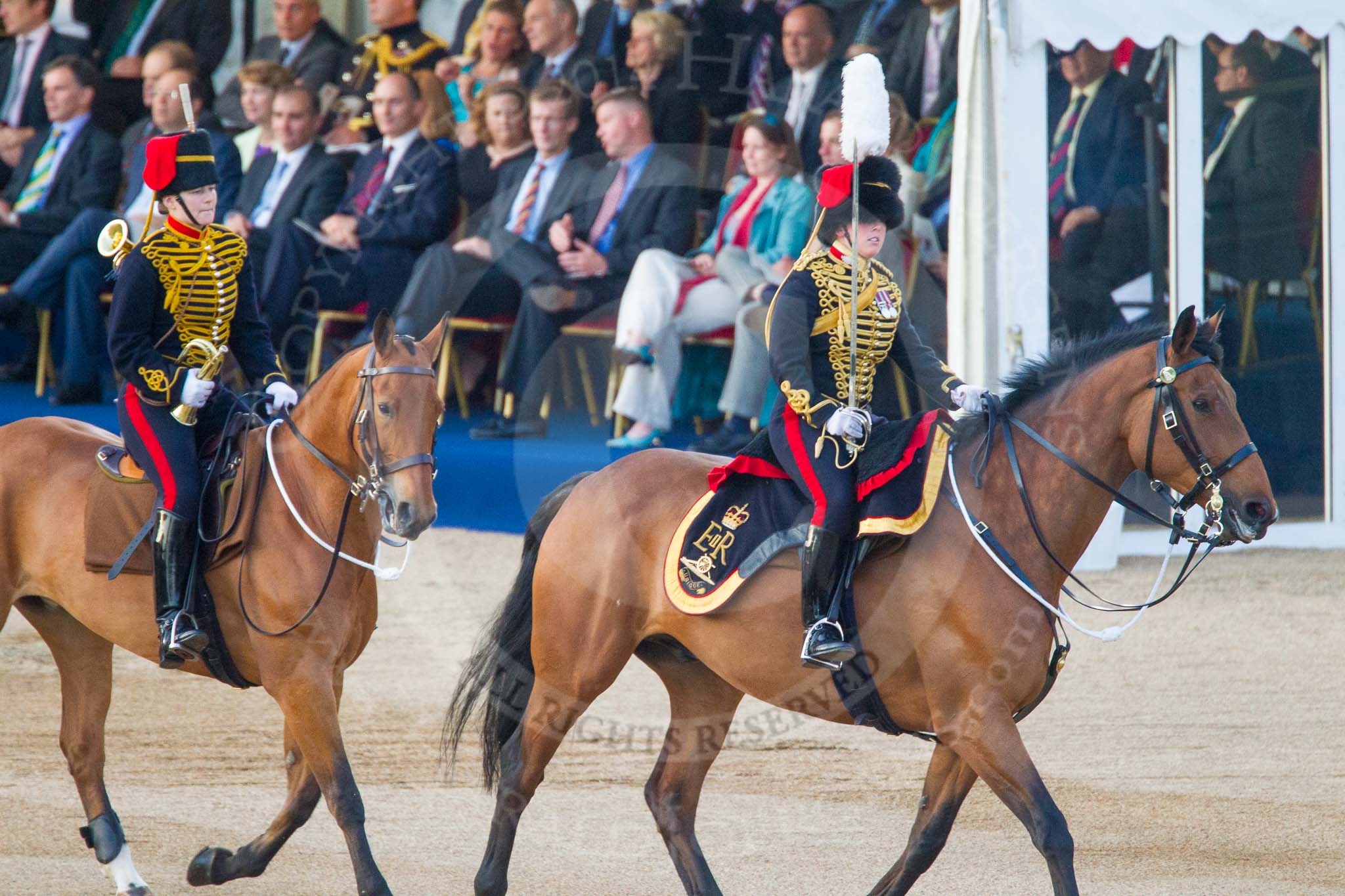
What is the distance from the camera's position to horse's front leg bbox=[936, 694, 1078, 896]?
374 centimetres

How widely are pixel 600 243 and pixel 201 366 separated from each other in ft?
16.1

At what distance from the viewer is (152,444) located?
4.44 metres

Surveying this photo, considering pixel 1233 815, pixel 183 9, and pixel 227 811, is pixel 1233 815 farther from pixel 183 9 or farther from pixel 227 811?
pixel 183 9

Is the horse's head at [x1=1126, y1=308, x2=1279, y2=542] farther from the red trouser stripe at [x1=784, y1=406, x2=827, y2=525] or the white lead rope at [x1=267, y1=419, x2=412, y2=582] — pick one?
the white lead rope at [x1=267, y1=419, x2=412, y2=582]

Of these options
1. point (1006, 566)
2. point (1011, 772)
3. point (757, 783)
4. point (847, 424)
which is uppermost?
point (847, 424)

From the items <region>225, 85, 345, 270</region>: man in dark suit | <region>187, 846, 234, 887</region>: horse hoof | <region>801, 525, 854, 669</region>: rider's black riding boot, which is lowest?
<region>187, 846, 234, 887</region>: horse hoof

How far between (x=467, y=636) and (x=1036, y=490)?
150 inches

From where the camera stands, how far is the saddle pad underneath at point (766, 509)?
13.6 feet

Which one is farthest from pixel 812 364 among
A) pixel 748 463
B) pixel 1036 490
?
pixel 1036 490

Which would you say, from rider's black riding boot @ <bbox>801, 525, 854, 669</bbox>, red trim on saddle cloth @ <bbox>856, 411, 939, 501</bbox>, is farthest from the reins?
red trim on saddle cloth @ <bbox>856, 411, 939, 501</bbox>

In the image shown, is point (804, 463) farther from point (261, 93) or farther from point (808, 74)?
point (261, 93)

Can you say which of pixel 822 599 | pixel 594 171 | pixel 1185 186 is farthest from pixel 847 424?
pixel 594 171

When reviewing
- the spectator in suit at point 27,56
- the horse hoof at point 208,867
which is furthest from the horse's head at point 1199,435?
the spectator in suit at point 27,56

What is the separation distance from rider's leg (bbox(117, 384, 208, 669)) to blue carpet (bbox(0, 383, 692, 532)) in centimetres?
416
